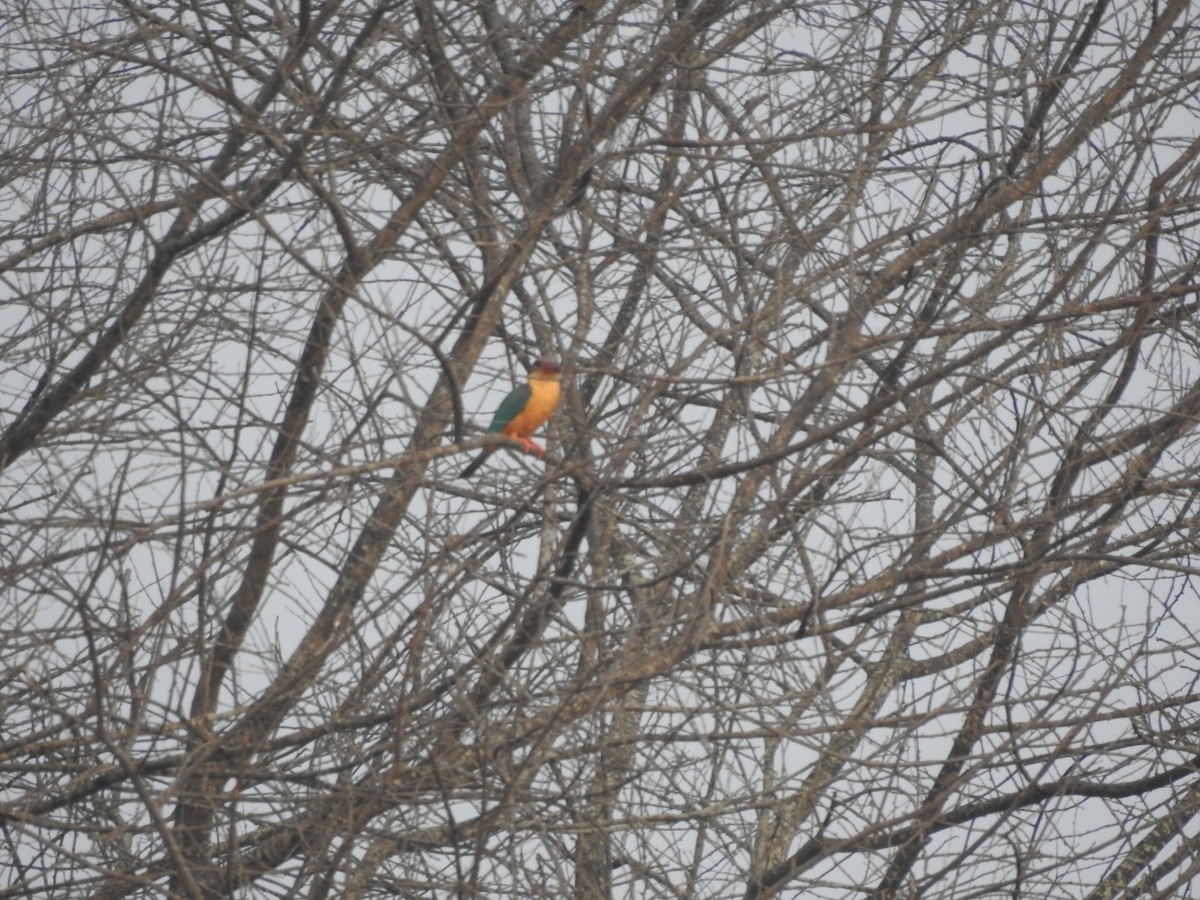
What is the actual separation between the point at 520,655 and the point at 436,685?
0.30m

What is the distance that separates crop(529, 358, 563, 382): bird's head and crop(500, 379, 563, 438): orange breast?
0.05ft

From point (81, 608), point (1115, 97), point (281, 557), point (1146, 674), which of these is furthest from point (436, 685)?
point (1115, 97)

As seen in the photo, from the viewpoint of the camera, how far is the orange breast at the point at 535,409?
5.85m

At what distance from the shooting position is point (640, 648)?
4.57m

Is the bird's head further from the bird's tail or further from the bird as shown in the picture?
the bird's tail

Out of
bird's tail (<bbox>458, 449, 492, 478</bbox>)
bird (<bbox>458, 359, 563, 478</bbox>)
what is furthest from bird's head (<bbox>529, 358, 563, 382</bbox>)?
bird's tail (<bbox>458, 449, 492, 478</bbox>)

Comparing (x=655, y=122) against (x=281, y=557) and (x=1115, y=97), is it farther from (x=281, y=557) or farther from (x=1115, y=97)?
(x=281, y=557)

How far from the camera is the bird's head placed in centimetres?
546

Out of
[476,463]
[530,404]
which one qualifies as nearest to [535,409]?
[530,404]

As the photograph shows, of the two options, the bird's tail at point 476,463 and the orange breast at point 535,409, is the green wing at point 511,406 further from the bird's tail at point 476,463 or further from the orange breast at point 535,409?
the bird's tail at point 476,463

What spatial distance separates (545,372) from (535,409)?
370mm

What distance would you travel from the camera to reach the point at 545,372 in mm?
5691

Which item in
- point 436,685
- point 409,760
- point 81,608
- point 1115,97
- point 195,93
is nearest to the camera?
point 81,608

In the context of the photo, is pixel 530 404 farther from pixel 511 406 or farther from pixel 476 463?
pixel 476 463
